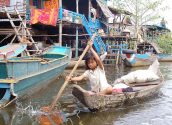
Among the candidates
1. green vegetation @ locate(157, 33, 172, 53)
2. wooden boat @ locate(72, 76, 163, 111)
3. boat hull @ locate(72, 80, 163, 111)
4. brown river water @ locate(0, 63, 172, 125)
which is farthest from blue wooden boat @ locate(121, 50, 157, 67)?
boat hull @ locate(72, 80, 163, 111)

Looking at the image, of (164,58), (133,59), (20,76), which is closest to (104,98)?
(20,76)

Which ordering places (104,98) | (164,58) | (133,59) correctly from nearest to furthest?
(104,98)
(133,59)
(164,58)

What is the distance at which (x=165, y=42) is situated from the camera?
116 feet

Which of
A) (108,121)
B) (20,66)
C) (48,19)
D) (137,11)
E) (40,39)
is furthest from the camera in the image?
(137,11)

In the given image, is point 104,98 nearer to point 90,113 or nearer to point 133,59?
point 90,113

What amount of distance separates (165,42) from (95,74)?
28452 millimetres

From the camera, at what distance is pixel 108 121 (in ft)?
26.2

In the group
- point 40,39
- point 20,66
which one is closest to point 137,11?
point 40,39

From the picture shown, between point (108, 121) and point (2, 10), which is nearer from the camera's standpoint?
point (108, 121)

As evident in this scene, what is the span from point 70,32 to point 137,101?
15302mm

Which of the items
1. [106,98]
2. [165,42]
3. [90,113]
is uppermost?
[165,42]

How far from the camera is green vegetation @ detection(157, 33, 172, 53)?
116 ft

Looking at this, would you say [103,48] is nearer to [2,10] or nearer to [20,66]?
[2,10]

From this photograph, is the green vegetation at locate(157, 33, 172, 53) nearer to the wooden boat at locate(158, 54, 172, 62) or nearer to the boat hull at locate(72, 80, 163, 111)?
the wooden boat at locate(158, 54, 172, 62)
